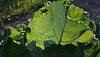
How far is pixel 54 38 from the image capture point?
2.70 feet

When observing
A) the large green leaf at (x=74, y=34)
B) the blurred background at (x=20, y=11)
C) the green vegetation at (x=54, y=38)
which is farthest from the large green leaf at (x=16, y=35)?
the blurred background at (x=20, y=11)

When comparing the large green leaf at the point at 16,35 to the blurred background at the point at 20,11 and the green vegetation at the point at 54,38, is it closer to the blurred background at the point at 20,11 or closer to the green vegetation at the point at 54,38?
the green vegetation at the point at 54,38

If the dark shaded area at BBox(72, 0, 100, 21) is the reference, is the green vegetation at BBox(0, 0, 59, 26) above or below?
above

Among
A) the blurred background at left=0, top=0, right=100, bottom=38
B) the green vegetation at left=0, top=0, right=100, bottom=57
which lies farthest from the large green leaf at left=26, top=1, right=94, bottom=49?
the blurred background at left=0, top=0, right=100, bottom=38

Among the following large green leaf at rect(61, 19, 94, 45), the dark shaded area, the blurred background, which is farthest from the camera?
the dark shaded area

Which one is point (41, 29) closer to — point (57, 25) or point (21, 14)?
point (57, 25)

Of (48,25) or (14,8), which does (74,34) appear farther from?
(14,8)

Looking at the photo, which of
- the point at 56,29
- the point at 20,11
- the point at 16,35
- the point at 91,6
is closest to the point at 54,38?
the point at 56,29

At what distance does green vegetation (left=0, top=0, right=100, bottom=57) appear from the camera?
2.58 feet

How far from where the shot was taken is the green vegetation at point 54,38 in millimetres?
788

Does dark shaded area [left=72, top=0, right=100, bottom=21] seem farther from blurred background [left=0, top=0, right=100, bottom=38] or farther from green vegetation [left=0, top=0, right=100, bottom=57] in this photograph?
green vegetation [left=0, top=0, right=100, bottom=57]

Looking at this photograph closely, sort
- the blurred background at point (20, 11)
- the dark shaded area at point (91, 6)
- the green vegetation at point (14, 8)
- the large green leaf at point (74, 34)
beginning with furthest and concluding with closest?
1. the dark shaded area at point (91, 6)
2. the green vegetation at point (14, 8)
3. the blurred background at point (20, 11)
4. the large green leaf at point (74, 34)

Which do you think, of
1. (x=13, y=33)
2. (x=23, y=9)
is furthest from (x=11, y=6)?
(x=13, y=33)

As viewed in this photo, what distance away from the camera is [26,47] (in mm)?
828
